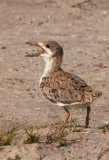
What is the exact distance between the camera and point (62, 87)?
32.5 feet

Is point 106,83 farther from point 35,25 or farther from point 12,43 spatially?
point 35,25

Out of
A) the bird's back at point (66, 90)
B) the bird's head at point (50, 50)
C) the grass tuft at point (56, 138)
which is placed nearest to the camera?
the grass tuft at point (56, 138)

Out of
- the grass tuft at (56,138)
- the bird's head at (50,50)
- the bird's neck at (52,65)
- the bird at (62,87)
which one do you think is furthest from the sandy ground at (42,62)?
the bird's head at (50,50)

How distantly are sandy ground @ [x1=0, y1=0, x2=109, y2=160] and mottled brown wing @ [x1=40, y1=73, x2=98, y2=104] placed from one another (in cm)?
49

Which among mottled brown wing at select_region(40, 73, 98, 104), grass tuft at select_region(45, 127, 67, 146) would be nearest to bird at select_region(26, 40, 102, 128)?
mottled brown wing at select_region(40, 73, 98, 104)

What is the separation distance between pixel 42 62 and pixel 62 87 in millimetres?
5410

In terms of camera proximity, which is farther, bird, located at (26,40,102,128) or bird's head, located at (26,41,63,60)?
bird's head, located at (26,41,63,60)

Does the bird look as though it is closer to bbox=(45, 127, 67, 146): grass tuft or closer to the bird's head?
the bird's head

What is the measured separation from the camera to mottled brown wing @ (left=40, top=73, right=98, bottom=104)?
9680 mm

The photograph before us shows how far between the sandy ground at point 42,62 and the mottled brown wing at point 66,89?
492mm

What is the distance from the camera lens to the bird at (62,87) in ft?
31.8

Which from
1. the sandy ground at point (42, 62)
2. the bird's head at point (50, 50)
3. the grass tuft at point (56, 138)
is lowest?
the sandy ground at point (42, 62)

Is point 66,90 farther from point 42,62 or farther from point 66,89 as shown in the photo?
point 42,62

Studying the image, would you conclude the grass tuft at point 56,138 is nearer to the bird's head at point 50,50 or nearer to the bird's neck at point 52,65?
the bird's neck at point 52,65
